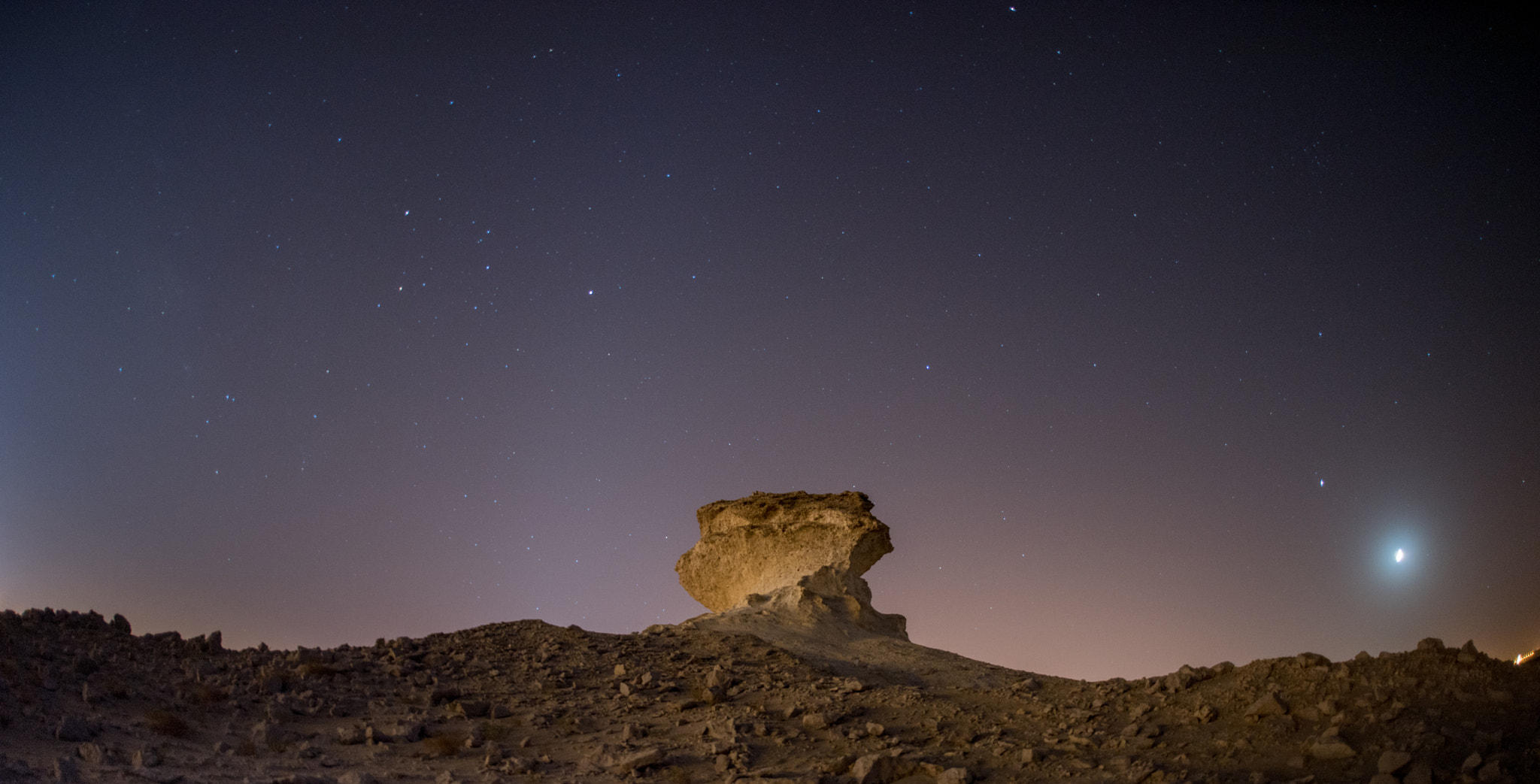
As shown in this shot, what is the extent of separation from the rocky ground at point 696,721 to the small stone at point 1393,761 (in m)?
0.02

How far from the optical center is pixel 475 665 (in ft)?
40.8

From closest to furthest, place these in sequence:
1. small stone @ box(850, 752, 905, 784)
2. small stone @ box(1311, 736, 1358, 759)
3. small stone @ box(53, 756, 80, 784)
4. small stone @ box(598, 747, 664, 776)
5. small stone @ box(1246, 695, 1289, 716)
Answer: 1. small stone @ box(53, 756, 80, 784)
2. small stone @ box(1311, 736, 1358, 759)
3. small stone @ box(850, 752, 905, 784)
4. small stone @ box(598, 747, 664, 776)
5. small stone @ box(1246, 695, 1289, 716)

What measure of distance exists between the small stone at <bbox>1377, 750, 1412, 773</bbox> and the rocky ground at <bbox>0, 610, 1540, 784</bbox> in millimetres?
18

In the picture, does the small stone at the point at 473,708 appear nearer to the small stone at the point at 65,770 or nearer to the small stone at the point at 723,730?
the small stone at the point at 723,730

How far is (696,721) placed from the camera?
10.6 meters

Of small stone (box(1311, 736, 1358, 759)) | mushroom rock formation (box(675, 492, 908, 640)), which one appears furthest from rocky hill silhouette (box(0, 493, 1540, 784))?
mushroom rock formation (box(675, 492, 908, 640))

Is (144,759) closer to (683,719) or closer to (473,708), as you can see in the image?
(473,708)

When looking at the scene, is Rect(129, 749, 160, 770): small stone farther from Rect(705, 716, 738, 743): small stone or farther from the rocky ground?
Rect(705, 716, 738, 743): small stone

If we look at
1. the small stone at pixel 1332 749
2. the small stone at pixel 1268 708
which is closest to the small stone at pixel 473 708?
the small stone at pixel 1268 708

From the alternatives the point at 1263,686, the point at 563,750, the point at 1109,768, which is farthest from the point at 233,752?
the point at 1263,686

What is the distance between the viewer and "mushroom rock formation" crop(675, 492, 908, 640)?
23.2 meters

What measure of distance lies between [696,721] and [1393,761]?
755 cm

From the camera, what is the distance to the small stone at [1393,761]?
7688 mm

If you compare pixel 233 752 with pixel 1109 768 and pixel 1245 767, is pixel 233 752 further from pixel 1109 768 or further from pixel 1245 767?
pixel 1245 767
